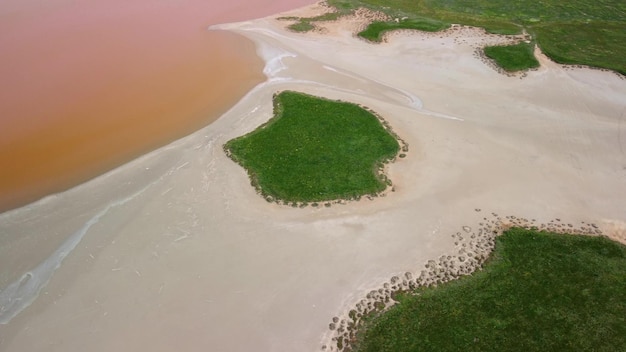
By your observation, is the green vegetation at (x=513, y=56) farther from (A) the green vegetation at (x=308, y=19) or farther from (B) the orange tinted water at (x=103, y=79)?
(B) the orange tinted water at (x=103, y=79)

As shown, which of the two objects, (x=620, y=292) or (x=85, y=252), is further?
(x=85, y=252)

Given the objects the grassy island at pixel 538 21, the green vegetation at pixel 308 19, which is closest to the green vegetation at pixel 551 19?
the grassy island at pixel 538 21

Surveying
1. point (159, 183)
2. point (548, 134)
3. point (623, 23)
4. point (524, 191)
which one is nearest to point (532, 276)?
point (524, 191)

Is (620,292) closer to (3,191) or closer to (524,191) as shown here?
(524,191)

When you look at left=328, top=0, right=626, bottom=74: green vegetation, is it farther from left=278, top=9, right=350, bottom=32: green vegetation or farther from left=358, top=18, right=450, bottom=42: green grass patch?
left=278, top=9, right=350, bottom=32: green vegetation

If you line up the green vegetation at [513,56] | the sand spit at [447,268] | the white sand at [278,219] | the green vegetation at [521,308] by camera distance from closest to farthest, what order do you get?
the green vegetation at [521,308] < the sand spit at [447,268] < the white sand at [278,219] < the green vegetation at [513,56]

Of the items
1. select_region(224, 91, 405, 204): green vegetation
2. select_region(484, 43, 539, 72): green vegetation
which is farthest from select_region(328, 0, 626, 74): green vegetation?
select_region(224, 91, 405, 204): green vegetation

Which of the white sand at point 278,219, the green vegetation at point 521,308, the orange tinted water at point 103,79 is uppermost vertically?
the orange tinted water at point 103,79
